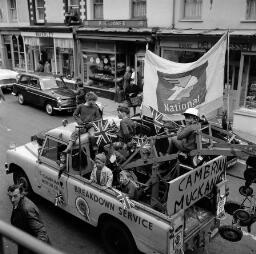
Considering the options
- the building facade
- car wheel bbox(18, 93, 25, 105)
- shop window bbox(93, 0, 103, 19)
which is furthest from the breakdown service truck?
shop window bbox(93, 0, 103, 19)

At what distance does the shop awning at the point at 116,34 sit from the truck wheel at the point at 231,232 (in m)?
11.6

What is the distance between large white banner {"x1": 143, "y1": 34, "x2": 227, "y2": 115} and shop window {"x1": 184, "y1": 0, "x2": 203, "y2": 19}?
8610 mm

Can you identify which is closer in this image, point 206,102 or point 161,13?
point 206,102

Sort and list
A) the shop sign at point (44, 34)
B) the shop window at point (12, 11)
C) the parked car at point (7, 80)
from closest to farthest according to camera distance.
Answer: the parked car at point (7, 80), the shop sign at point (44, 34), the shop window at point (12, 11)

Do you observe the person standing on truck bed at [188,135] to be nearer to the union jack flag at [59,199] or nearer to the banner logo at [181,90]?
the banner logo at [181,90]

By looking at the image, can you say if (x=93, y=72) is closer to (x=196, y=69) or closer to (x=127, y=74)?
(x=127, y=74)

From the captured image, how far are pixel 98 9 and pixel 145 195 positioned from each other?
15.3 meters

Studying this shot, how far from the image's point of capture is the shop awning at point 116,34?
1606 cm

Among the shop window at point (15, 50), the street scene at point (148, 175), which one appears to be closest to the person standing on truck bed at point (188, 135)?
the street scene at point (148, 175)

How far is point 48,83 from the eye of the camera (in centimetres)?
1659

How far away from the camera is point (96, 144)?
6.59 metres

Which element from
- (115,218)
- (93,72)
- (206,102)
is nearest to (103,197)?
(115,218)

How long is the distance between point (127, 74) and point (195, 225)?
11938 mm

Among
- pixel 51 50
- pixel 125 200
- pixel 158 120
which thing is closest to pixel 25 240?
pixel 125 200
